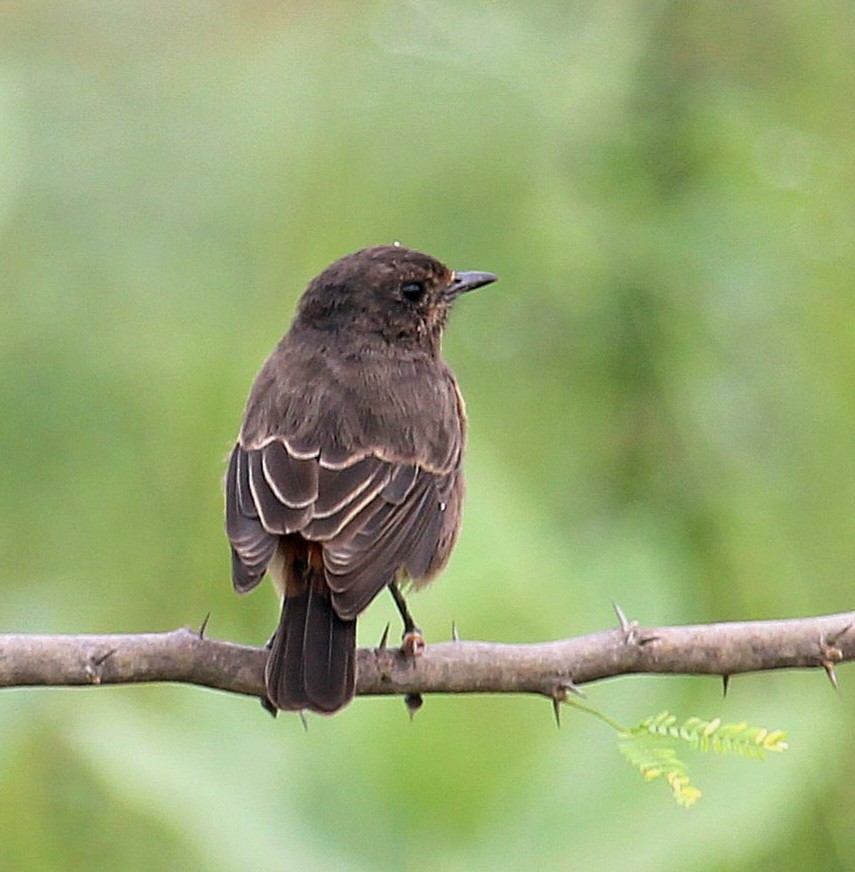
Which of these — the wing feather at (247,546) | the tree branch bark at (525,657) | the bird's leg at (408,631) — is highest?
the wing feather at (247,546)

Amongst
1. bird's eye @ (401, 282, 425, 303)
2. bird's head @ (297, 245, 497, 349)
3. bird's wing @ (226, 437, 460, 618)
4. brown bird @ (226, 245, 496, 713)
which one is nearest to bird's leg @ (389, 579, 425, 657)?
brown bird @ (226, 245, 496, 713)

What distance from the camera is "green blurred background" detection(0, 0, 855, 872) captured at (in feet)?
16.5

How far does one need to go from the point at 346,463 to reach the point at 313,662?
33.7 inches

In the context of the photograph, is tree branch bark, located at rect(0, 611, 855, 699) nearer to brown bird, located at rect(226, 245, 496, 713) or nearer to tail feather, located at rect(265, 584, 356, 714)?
tail feather, located at rect(265, 584, 356, 714)

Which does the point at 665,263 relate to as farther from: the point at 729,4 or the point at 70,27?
the point at 70,27

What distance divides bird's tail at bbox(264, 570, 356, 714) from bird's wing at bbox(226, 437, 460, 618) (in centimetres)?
7

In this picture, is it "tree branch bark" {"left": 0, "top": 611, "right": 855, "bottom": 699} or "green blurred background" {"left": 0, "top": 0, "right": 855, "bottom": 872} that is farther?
"green blurred background" {"left": 0, "top": 0, "right": 855, "bottom": 872}

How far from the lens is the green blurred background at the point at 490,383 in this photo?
16.5 ft

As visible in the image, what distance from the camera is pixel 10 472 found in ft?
23.5

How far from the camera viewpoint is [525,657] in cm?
421

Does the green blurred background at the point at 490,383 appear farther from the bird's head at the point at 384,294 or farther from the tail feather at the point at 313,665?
the bird's head at the point at 384,294

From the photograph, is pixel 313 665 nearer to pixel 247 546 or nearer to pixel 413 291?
pixel 247 546

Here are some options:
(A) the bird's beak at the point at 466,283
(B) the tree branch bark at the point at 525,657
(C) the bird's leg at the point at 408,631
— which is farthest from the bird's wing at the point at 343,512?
(A) the bird's beak at the point at 466,283

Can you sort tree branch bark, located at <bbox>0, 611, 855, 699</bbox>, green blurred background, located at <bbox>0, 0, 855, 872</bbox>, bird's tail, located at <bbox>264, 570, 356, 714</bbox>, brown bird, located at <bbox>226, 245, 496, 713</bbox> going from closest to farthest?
1. tree branch bark, located at <bbox>0, 611, 855, 699</bbox>
2. bird's tail, located at <bbox>264, 570, 356, 714</bbox>
3. brown bird, located at <bbox>226, 245, 496, 713</bbox>
4. green blurred background, located at <bbox>0, 0, 855, 872</bbox>
